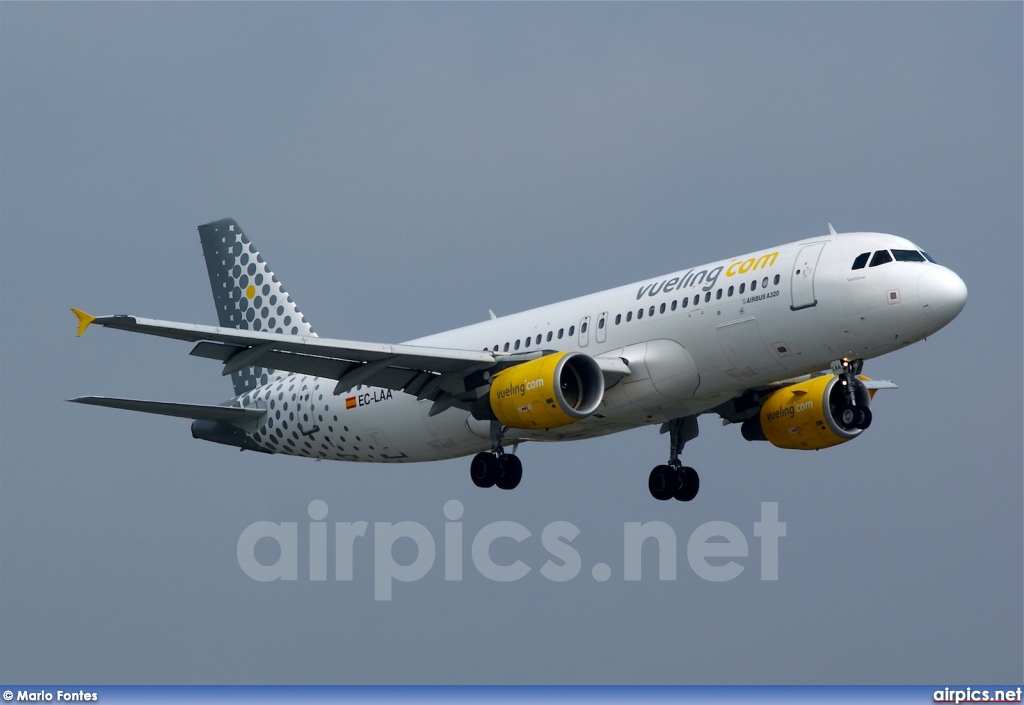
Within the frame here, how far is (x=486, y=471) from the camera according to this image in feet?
137

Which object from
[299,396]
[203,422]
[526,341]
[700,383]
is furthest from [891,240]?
[203,422]

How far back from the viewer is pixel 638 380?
128 feet

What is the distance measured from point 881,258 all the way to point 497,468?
36.4 ft

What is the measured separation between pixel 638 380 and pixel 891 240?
6608mm

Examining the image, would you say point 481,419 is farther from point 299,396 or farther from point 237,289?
point 237,289

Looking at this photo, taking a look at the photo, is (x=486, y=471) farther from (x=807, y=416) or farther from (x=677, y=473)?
(x=807, y=416)

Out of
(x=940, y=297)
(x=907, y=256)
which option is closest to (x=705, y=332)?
(x=907, y=256)

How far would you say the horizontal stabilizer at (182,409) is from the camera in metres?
40.8

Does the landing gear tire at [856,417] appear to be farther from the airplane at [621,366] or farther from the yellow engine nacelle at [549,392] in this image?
the yellow engine nacelle at [549,392]

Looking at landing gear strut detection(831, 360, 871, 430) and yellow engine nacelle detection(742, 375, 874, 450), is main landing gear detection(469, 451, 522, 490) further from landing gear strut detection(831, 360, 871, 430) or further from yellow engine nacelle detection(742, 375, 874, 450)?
landing gear strut detection(831, 360, 871, 430)

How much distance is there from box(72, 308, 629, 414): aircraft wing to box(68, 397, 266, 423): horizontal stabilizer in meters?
4.17

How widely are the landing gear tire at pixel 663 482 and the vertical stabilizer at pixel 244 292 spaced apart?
37.7 feet

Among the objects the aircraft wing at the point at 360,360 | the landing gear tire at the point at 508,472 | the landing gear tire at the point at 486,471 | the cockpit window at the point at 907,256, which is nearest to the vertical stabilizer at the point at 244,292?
the aircraft wing at the point at 360,360

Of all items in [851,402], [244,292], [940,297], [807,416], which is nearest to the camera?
[940,297]
